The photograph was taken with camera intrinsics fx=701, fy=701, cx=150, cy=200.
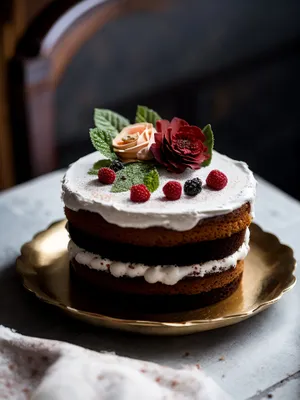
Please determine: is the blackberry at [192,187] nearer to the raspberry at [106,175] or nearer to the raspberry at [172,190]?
the raspberry at [172,190]

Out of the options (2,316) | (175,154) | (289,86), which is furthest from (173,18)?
(2,316)

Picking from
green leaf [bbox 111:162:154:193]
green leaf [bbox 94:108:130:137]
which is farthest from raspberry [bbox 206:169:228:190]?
green leaf [bbox 94:108:130:137]

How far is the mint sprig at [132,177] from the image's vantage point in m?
1.30

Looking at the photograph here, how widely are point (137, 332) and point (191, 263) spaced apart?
16 centimetres

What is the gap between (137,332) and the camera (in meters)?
1.21

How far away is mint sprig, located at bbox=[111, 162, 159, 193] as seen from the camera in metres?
1.30

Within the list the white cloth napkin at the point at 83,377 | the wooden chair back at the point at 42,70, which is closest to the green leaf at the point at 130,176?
the white cloth napkin at the point at 83,377

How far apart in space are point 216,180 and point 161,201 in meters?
0.12

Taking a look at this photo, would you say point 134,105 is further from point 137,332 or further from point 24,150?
point 137,332

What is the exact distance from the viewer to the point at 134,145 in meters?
1.38

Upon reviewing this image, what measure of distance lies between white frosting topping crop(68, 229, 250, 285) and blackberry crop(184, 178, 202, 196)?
13 cm

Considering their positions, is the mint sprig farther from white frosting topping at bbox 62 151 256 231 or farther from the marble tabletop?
the marble tabletop

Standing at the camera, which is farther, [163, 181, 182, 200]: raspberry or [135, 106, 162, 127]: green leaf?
[135, 106, 162, 127]: green leaf

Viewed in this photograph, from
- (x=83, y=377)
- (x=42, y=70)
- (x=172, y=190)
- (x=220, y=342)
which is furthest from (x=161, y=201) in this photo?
(x=42, y=70)
